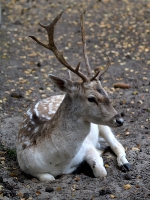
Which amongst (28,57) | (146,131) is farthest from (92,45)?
(146,131)

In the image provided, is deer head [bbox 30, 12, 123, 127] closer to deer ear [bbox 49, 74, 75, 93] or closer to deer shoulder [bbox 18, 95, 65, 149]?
deer ear [bbox 49, 74, 75, 93]

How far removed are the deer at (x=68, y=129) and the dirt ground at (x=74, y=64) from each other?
4.8 inches

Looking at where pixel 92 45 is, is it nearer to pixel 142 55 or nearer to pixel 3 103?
pixel 142 55

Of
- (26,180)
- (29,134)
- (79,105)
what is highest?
(79,105)

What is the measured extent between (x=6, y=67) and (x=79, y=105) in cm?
408

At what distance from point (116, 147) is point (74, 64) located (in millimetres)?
3437

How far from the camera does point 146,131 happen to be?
593 cm

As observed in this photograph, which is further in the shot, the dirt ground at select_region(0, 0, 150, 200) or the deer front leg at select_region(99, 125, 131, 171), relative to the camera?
the deer front leg at select_region(99, 125, 131, 171)

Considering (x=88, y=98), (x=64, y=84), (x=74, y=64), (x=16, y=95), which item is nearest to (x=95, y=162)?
(x=88, y=98)

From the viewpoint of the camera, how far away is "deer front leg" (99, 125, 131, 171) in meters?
5.06

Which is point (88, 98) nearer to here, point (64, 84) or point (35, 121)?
point (64, 84)

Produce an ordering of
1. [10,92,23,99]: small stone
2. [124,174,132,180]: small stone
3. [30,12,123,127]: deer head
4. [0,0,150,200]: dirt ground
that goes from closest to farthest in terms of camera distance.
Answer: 1. [30,12,123,127]: deer head
2. [0,0,150,200]: dirt ground
3. [124,174,132,180]: small stone
4. [10,92,23,99]: small stone

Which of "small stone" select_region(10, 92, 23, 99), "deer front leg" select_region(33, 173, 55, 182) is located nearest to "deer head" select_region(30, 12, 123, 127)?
"deer front leg" select_region(33, 173, 55, 182)

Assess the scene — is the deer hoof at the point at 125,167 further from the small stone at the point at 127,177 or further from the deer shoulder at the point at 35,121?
the deer shoulder at the point at 35,121
